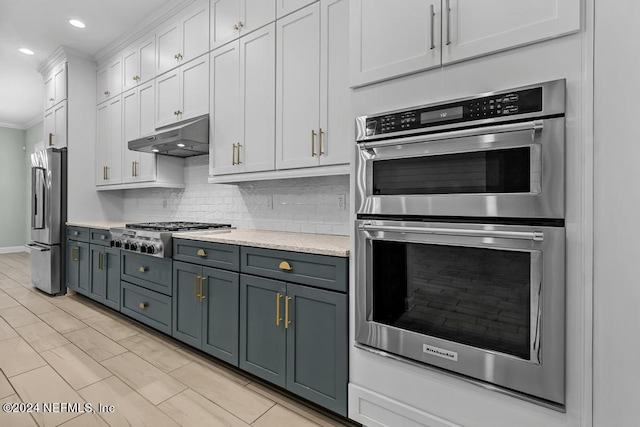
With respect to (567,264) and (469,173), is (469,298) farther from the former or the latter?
(469,173)

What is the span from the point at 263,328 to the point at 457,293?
1.18 meters

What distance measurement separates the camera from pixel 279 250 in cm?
194

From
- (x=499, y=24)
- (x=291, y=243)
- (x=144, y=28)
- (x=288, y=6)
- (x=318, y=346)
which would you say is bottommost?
(x=318, y=346)

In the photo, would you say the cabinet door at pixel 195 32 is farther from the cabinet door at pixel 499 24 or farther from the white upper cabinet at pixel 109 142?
the cabinet door at pixel 499 24

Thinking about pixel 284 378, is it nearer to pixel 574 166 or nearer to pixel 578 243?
pixel 578 243

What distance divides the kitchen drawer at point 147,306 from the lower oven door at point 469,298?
1845mm

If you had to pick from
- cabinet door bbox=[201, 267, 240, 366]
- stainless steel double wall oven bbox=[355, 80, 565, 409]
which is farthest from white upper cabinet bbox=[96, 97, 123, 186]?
stainless steel double wall oven bbox=[355, 80, 565, 409]

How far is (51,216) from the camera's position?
13.5 ft

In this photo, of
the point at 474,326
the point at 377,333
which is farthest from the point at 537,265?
the point at 377,333

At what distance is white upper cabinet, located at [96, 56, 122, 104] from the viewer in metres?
4.07

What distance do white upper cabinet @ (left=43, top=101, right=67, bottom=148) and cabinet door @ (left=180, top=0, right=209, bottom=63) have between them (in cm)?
227

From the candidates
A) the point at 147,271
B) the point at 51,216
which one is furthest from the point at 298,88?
the point at 51,216

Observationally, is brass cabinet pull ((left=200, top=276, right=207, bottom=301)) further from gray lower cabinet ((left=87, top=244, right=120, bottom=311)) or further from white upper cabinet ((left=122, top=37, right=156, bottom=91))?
white upper cabinet ((left=122, top=37, right=156, bottom=91))

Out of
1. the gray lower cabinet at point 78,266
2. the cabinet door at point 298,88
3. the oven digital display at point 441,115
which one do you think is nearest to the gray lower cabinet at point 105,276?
the gray lower cabinet at point 78,266
